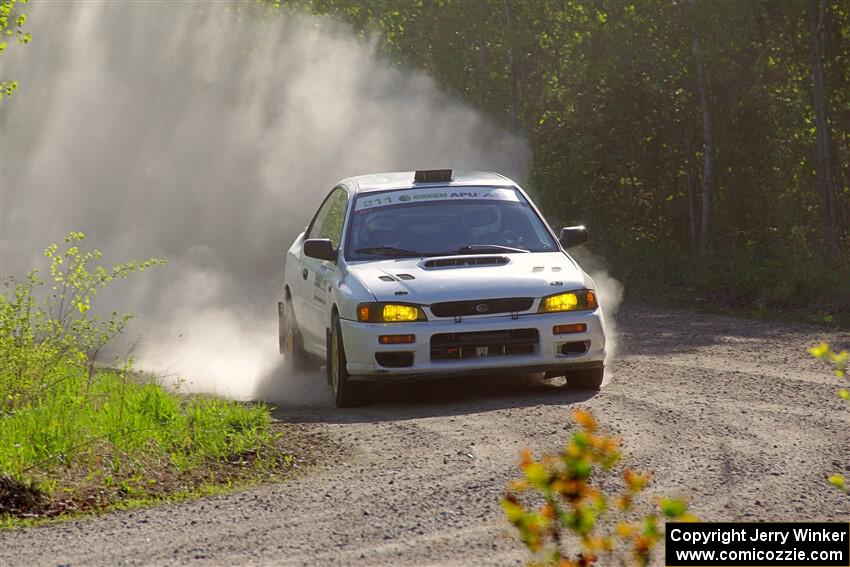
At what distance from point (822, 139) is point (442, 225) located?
11844 mm

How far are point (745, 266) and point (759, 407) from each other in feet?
36.4

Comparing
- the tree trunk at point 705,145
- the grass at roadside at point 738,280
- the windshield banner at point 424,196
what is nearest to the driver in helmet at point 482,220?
the windshield banner at point 424,196

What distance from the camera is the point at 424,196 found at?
A: 38.9 feet

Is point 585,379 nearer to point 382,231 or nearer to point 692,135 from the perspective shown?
point 382,231

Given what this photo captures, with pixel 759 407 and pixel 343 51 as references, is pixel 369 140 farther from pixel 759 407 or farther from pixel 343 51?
pixel 759 407

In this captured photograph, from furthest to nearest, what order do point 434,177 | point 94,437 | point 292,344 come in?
point 292,344, point 434,177, point 94,437

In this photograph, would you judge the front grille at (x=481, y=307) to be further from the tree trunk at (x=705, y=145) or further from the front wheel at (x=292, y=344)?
the tree trunk at (x=705, y=145)

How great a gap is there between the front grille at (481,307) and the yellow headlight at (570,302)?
0.45 feet

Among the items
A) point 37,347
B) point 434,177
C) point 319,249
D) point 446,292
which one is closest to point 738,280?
point 434,177

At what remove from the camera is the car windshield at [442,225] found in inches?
449

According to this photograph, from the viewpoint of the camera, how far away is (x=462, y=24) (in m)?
31.1

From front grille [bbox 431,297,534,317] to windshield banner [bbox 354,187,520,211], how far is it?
5.19 feet

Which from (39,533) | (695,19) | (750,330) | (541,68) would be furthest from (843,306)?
(541,68)

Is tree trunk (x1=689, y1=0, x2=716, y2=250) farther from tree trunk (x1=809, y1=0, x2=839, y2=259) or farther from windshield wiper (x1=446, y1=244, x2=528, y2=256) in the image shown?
windshield wiper (x1=446, y1=244, x2=528, y2=256)
